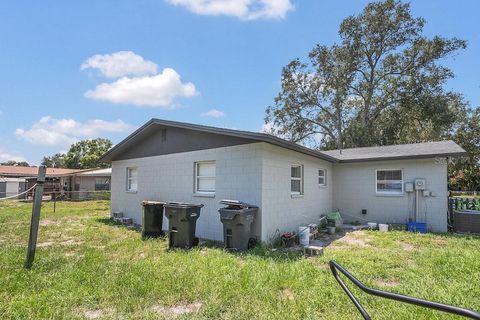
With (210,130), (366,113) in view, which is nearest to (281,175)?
(210,130)

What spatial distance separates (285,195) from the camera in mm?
8953

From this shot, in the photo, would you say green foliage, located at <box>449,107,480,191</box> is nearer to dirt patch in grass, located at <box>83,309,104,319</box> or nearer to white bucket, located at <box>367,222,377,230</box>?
white bucket, located at <box>367,222,377,230</box>

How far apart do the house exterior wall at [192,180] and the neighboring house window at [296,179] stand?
202 cm

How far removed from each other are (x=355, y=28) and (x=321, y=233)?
21.4 m

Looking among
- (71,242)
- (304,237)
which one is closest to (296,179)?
(304,237)

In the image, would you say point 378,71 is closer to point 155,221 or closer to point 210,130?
point 210,130

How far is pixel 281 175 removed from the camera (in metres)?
8.76

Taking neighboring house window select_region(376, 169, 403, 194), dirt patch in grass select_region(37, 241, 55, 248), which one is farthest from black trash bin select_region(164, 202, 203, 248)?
neighboring house window select_region(376, 169, 403, 194)

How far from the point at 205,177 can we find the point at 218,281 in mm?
4786

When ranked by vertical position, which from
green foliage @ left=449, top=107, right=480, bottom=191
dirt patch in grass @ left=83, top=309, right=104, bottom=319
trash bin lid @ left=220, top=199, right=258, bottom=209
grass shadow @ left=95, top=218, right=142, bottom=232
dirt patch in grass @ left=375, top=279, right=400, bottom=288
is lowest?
grass shadow @ left=95, top=218, right=142, bottom=232

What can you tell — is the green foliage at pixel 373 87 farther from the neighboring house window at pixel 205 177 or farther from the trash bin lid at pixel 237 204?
the trash bin lid at pixel 237 204

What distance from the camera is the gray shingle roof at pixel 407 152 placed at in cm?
1024

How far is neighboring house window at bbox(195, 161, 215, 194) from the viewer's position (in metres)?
9.24

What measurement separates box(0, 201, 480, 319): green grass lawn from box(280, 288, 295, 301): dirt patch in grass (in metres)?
0.02
